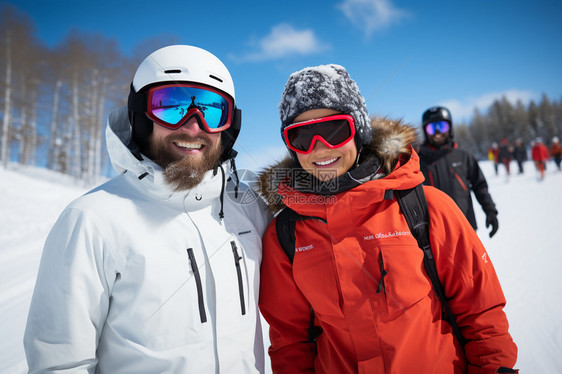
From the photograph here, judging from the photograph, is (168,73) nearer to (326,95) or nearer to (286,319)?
(326,95)

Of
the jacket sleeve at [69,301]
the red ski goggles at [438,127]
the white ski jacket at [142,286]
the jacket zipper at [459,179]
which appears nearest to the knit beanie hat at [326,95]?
the white ski jacket at [142,286]

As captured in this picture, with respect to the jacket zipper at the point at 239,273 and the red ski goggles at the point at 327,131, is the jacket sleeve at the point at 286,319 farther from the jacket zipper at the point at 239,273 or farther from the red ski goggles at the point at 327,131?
the red ski goggles at the point at 327,131

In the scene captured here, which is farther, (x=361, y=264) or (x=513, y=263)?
(x=513, y=263)

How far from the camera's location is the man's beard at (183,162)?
63.4 inches

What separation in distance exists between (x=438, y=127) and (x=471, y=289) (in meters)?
3.39

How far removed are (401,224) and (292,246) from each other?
68 centimetres

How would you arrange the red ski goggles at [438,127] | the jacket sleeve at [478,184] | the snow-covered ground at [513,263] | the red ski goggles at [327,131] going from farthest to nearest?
1. the red ski goggles at [438,127]
2. the jacket sleeve at [478,184]
3. the snow-covered ground at [513,263]
4. the red ski goggles at [327,131]

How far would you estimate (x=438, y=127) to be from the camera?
411 cm

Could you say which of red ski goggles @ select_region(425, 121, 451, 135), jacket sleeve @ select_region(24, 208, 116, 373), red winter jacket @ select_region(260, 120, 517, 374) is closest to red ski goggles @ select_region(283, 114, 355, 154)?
red winter jacket @ select_region(260, 120, 517, 374)

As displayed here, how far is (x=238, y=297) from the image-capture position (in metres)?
1.61

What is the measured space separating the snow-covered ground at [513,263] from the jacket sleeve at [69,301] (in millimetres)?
2097

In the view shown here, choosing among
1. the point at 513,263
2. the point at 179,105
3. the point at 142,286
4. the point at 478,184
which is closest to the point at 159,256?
the point at 142,286

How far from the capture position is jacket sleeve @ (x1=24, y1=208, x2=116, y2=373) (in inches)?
47.9

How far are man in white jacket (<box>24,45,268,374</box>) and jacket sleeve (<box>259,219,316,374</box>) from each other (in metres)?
0.11
